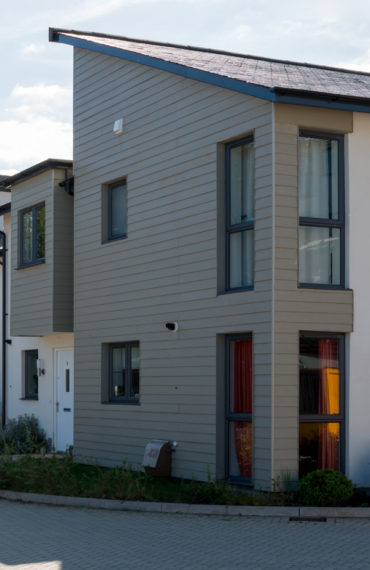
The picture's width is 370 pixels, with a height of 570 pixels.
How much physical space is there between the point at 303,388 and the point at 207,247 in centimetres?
266

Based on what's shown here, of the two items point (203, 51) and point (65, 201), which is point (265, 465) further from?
point (203, 51)

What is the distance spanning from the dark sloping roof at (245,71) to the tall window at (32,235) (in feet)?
11.8

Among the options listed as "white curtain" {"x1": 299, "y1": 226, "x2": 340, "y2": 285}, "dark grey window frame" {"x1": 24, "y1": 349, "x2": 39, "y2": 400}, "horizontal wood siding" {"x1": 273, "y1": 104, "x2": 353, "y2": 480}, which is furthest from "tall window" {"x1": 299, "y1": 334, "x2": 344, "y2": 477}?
"dark grey window frame" {"x1": 24, "y1": 349, "x2": 39, "y2": 400}

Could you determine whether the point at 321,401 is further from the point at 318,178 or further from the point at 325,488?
the point at 318,178

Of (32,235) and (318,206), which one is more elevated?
(32,235)

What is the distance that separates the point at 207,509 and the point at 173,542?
5.49 feet

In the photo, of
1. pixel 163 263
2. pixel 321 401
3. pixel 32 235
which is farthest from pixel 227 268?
pixel 32 235

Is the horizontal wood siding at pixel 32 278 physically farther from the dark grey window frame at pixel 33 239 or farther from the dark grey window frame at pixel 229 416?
the dark grey window frame at pixel 229 416

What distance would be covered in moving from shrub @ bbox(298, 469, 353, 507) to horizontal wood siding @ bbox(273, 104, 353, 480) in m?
0.65

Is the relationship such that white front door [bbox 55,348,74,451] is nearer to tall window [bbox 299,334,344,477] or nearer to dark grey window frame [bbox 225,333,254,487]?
dark grey window frame [bbox 225,333,254,487]

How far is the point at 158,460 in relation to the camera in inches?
563

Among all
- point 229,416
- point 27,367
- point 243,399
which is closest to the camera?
point 243,399

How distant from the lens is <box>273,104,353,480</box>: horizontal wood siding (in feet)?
40.8

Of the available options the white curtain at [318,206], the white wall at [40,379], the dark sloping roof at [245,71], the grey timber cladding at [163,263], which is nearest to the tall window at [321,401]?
the grey timber cladding at [163,263]
